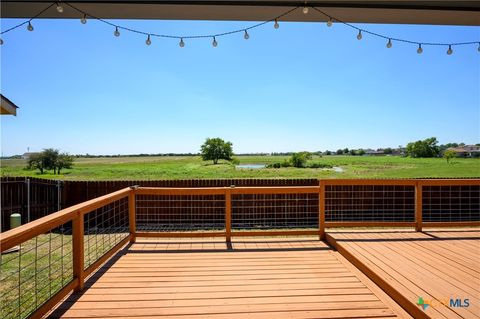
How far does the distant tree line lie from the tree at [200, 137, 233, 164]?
2388 cm

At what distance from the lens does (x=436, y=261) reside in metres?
3.53

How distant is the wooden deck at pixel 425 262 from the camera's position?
2562 millimetres

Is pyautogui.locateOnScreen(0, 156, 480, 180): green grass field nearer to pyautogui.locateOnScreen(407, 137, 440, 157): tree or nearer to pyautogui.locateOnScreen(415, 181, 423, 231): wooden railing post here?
pyautogui.locateOnScreen(415, 181, 423, 231): wooden railing post

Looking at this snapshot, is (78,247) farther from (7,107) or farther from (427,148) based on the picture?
(427,148)

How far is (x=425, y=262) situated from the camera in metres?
3.49

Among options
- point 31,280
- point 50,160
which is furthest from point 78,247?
point 50,160

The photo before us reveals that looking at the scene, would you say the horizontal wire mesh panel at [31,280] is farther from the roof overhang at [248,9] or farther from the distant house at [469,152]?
the distant house at [469,152]

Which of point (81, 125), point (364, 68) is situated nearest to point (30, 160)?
point (81, 125)

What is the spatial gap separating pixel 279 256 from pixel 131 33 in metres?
3.44

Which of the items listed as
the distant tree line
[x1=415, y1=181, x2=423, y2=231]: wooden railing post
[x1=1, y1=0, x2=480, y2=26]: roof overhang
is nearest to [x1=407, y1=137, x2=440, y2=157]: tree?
the distant tree line

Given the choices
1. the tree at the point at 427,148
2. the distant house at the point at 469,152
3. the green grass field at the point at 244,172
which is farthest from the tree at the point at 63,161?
the distant house at the point at 469,152

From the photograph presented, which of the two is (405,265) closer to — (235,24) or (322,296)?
(322,296)

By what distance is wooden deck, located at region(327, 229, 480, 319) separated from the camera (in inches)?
101

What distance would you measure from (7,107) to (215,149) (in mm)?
53523
